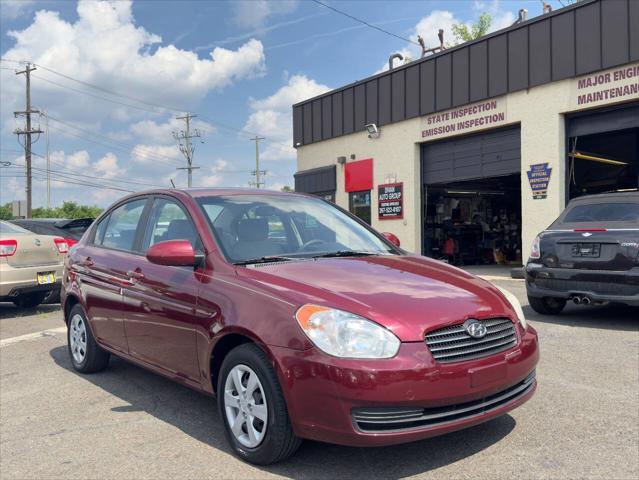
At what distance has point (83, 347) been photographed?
523cm

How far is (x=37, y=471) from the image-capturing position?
128 inches

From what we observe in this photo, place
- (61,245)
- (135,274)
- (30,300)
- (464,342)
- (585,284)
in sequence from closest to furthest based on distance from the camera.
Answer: (464,342) → (135,274) → (585,284) → (61,245) → (30,300)

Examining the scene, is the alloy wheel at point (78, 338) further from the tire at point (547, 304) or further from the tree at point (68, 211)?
the tree at point (68, 211)

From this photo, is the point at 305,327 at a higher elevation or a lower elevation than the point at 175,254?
lower

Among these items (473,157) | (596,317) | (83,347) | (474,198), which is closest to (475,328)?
(83,347)

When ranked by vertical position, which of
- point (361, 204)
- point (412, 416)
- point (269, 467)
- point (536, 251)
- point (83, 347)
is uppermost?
point (361, 204)

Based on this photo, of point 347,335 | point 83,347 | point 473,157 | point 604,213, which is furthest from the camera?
point 473,157

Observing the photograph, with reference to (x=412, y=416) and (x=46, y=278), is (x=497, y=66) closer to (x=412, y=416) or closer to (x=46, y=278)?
(x=46, y=278)

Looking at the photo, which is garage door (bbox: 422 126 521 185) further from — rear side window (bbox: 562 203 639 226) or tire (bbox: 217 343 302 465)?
tire (bbox: 217 343 302 465)

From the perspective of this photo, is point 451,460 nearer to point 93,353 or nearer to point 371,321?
point 371,321

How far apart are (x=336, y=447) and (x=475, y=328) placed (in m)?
1.07

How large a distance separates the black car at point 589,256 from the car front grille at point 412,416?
4300mm

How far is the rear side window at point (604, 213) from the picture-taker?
690 centimetres

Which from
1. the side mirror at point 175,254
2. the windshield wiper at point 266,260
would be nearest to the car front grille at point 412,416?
the windshield wiper at point 266,260
